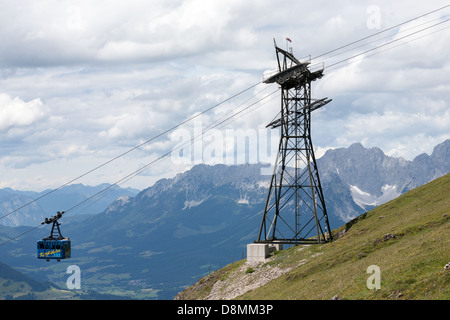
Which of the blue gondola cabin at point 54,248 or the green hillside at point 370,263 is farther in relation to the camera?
the blue gondola cabin at point 54,248

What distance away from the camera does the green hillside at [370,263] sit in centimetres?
4191

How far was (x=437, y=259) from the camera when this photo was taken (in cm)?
4425

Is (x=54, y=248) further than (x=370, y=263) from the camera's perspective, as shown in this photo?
Yes

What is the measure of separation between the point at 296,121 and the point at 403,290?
144ft

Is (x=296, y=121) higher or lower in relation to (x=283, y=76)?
lower

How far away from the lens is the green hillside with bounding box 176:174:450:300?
41.9m

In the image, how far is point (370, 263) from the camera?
51.9 m

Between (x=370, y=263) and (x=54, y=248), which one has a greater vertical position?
(x=54, y=248)

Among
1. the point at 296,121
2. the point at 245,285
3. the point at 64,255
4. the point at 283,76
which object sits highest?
the point at 283,76

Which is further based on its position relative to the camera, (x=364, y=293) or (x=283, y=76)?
(x=283, y=76)

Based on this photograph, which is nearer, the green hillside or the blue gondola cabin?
the green hillside
